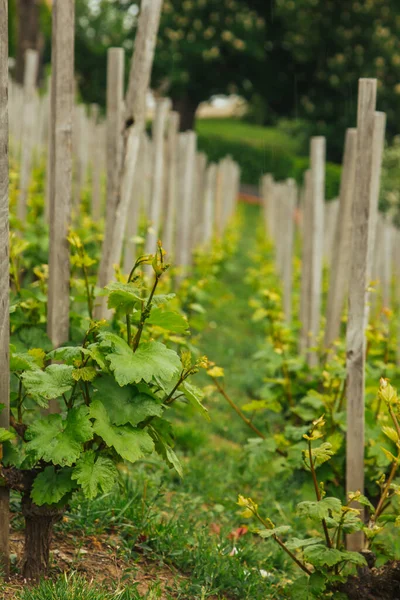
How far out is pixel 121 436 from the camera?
233 cm

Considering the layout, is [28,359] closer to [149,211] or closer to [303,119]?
[149,211]

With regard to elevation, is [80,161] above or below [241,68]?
below

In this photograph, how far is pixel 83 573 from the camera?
2.68m

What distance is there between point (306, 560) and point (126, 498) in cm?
86

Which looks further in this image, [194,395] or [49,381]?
[194,395]

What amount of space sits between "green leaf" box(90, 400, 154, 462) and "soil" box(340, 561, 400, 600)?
0.94 metres

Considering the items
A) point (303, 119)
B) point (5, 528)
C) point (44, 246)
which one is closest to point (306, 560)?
point (5, 528)

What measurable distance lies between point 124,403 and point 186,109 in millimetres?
26178

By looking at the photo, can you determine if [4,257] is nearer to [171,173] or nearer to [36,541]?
[36,541]

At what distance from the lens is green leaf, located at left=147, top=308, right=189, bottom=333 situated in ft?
8.16

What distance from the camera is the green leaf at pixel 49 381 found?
232cm

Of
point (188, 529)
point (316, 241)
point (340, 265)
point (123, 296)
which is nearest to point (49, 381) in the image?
point (123, 296)

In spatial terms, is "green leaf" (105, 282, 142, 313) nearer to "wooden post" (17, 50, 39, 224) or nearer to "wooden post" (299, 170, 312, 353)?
"wooden post" (299, 170, 312, 353)

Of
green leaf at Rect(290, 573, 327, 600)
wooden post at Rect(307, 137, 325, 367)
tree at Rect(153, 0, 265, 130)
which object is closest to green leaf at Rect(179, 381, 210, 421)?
green leaf at Rect(290, 573, 327, 600)
